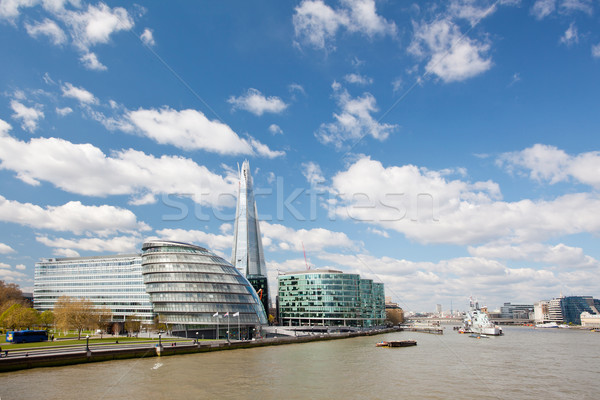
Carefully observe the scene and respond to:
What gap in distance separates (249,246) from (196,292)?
90006mm

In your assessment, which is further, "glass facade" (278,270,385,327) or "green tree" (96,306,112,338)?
"glass facade" (278,270,385,327)

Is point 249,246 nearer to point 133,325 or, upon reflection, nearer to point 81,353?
point 133,325

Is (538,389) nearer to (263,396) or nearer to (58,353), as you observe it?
(263,396)

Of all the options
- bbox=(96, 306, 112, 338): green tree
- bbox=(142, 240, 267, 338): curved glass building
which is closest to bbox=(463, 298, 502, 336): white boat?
bbox=(142, 240, 267, 338): curved glass building

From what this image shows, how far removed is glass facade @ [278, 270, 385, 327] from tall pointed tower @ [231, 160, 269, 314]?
9.43 metres

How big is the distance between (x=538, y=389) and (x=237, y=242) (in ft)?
508

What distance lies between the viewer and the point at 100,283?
116000 millimetres

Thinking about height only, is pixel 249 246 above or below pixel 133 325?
above

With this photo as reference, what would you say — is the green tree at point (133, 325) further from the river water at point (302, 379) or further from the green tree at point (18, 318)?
the river water at point (302, 379)

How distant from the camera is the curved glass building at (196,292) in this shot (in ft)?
301

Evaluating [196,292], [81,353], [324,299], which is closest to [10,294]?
[196,292]

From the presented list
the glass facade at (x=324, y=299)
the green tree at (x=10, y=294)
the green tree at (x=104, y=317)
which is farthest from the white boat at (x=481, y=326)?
the green tree at (x=10, y=294)

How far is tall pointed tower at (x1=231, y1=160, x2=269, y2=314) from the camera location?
182000 mm

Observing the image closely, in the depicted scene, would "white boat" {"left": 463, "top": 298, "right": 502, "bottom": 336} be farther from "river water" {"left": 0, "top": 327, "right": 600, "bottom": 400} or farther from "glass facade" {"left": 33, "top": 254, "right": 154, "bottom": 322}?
"glass facade" {"left": 33, "top": 254, "right": 154, "bottom": 322}
